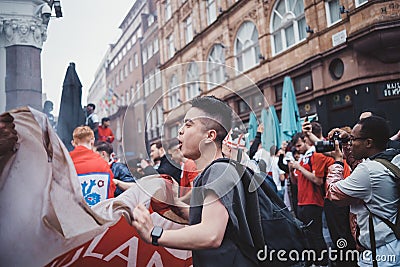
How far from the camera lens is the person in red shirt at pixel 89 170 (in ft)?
6.10

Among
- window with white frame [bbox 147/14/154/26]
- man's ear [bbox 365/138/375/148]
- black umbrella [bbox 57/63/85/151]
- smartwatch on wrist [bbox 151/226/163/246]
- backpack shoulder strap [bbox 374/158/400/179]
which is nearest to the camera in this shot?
smartwatch on wrist [bbox 151/226/163/246]

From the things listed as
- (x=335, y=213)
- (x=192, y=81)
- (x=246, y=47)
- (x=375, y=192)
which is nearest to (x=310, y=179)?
(x=335, y=213)

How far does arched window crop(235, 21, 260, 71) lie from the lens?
104 inches

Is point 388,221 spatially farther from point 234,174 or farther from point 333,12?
point 333,12

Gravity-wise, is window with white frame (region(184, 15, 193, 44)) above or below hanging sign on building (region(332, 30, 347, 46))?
above

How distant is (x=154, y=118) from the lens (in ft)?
5.23

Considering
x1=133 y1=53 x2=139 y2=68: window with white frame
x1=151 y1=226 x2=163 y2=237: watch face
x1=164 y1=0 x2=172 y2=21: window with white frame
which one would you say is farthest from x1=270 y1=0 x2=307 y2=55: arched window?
x1=151 y1=226 x2=163 y2=237: watch face

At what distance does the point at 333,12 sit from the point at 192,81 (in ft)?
3.65

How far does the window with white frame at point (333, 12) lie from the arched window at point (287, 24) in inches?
6.5

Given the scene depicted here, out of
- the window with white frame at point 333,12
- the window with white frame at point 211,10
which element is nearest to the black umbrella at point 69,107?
the window with white frame at point 211,10

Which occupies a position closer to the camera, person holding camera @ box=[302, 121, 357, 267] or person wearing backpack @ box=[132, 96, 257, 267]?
person wearing backpack @ box=[132, 96, 257, 267]

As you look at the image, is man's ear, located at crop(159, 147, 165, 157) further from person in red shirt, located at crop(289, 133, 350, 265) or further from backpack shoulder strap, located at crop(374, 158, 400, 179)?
person in red shirt, located at crop(289, 133, 350, 265)

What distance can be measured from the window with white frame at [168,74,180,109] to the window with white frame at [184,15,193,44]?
1.03 meters

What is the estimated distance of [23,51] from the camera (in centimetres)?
211
